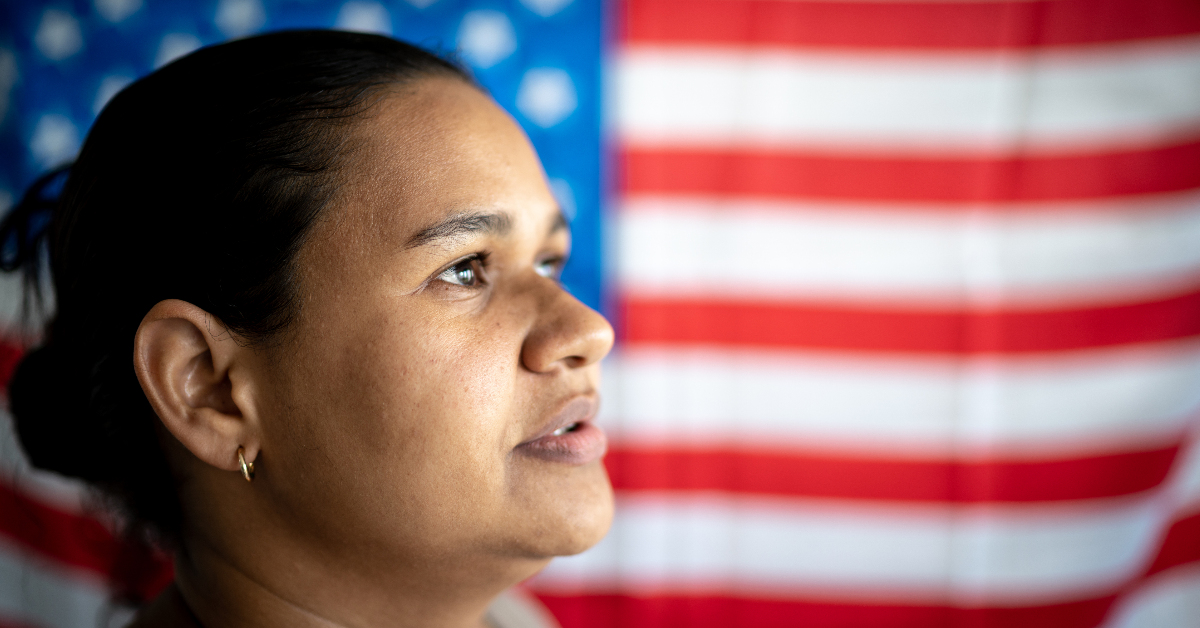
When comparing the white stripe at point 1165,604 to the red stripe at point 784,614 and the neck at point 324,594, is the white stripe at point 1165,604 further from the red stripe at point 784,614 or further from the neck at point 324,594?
the neck at point 324,594

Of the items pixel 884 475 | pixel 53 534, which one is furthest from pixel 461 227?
pixel 53 534

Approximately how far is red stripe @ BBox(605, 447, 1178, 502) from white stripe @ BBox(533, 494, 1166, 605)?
3cm

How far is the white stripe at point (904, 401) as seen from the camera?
1.61 meters

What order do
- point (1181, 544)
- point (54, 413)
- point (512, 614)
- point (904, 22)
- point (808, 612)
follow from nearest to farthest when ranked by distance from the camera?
point (54, 413), point (512, 614), point (904, 22), point (1181, 544), point (808, 612)

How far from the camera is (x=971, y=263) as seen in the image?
1597mm

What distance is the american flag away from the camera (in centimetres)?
154

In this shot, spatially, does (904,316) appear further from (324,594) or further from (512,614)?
(324,594)

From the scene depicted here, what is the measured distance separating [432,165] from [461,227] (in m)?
0.07

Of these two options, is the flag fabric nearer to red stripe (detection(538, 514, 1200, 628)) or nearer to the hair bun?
red stripe (detection(538, 514, 1200, 628))

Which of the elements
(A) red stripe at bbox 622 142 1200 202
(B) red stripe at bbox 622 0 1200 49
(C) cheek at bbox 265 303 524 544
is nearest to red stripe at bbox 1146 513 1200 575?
(A) red stripe at bbox 622 142 1200 202

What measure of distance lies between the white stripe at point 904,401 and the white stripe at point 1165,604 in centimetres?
32

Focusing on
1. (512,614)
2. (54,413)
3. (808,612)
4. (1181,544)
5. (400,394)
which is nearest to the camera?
(400,394)

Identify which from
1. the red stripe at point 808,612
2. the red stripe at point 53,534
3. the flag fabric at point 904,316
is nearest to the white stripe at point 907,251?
the flag fabric at point 904,316

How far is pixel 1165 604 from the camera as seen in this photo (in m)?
1.66
